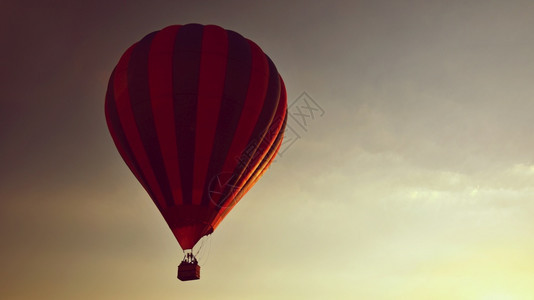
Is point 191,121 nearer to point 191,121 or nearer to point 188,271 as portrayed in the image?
point 191,121

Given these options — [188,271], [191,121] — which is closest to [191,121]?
[191,121]

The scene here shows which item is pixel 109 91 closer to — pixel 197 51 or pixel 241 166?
pixel 197 51

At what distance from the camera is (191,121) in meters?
21.1

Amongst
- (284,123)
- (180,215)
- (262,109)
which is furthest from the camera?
(284,123)

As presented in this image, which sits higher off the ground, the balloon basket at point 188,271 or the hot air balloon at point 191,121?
the hot air balloon at point 191,121

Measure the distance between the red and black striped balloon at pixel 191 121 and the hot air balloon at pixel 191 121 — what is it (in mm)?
40

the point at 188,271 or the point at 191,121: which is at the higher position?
the point at 191,121

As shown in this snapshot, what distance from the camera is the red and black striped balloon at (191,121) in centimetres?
2109

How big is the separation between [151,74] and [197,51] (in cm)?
209

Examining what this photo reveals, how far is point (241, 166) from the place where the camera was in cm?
2197

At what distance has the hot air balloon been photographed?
830 inches

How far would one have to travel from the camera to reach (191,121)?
21141 millimetres

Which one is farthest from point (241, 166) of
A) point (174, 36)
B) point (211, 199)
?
point (174, 36)

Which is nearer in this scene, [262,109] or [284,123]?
[262,109]
